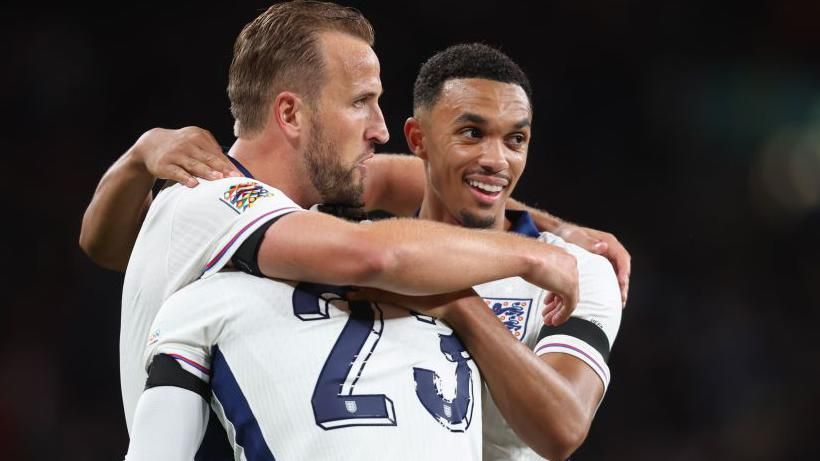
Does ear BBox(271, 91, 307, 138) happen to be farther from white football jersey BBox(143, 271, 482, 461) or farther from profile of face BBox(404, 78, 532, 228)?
profile of face BBox(404, 78, 532, 228)

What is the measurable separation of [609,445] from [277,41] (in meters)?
4.59

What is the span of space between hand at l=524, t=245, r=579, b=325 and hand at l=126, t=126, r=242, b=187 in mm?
720

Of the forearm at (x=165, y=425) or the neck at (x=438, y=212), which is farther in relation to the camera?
the neck at (x=438, y=212)

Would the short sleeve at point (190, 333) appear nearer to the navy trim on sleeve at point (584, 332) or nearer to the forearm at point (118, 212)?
the forearm at point (118, 212)

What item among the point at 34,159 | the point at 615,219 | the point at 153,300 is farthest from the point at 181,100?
the point at 153,300

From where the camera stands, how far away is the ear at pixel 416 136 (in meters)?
3.16

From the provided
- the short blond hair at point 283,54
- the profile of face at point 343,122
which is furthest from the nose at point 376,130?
the short blond hair at point 283,54

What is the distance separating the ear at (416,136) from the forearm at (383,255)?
4.45 feet

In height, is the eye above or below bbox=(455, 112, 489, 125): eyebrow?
below

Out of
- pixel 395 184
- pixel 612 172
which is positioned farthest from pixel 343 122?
pixel 612 172

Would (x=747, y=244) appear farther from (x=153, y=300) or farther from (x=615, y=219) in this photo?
(x=153, y=300)

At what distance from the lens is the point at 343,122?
2.15 m

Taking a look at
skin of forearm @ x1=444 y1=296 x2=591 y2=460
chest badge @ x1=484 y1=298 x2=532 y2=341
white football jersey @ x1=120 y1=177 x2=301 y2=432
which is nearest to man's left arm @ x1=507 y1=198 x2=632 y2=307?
chest badge @ x1=484 y1=298 x2=532 y2=341

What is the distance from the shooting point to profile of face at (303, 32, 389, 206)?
2146mm
